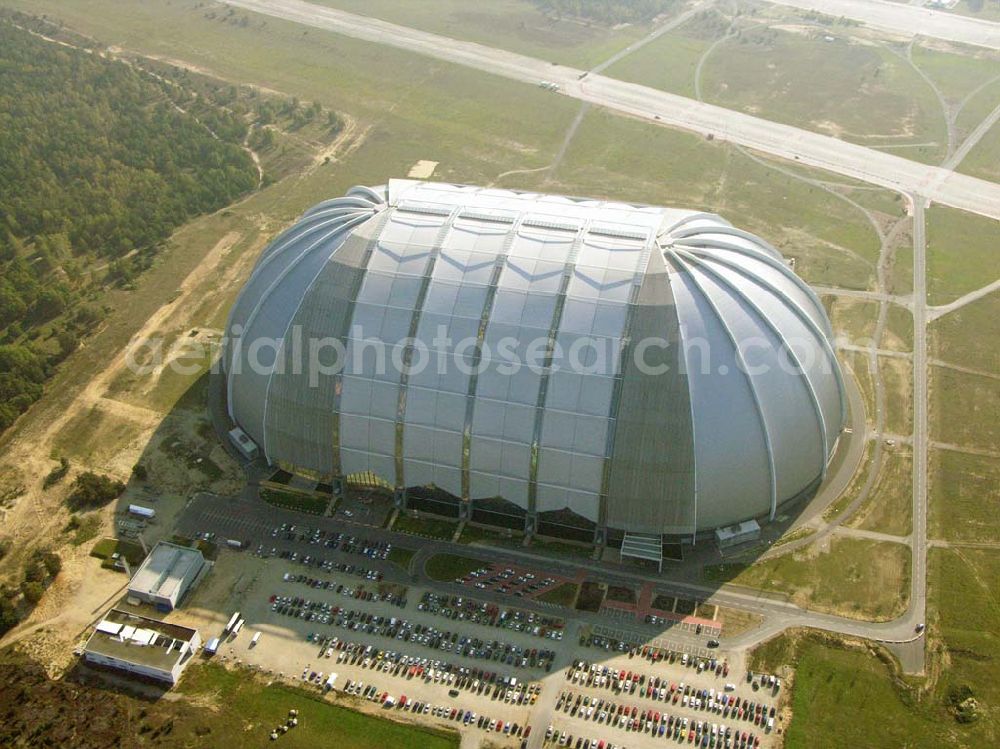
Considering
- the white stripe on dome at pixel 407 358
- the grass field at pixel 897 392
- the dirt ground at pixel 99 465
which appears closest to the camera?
the dirt ground at pixel 99 465

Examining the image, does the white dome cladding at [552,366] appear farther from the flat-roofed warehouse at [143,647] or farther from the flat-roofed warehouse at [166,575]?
the flat-roofed warehouse at [143,647]

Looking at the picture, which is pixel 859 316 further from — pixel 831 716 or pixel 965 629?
pixel 831 716

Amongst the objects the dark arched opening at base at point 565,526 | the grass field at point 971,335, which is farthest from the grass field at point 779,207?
the dark arched opening at base at point 565,526

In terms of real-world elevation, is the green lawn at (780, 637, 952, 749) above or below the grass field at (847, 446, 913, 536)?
below

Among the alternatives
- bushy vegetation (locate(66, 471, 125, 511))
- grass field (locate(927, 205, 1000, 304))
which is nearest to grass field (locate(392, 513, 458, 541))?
bushy vegetation (locate(66, 471, 125, 511))

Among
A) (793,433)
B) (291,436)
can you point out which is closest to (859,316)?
(793,433)

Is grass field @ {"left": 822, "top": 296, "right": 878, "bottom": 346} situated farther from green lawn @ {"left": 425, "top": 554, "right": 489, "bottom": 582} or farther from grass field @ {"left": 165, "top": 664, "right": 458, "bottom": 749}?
grass field @ {"left": 165, "top": 664, "right": 458, "bottom": 749}
